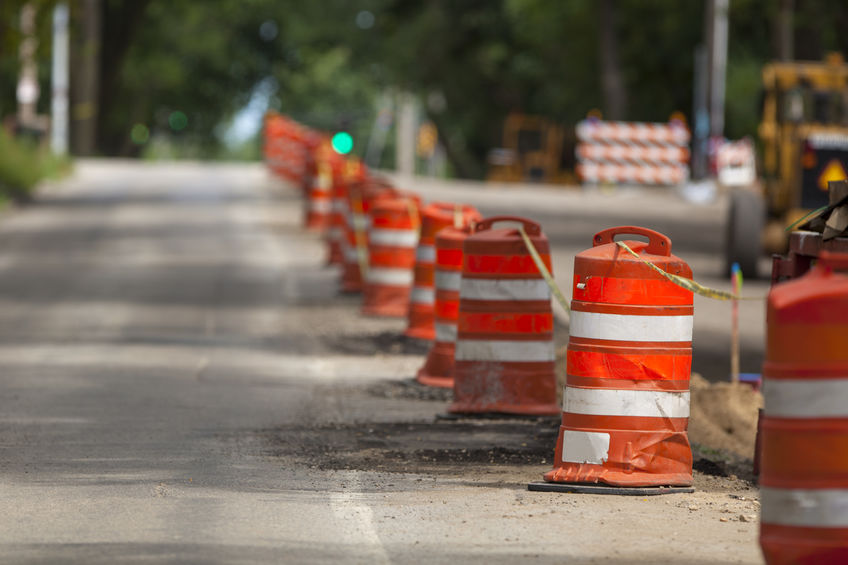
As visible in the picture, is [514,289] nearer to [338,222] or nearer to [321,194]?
[338,222]

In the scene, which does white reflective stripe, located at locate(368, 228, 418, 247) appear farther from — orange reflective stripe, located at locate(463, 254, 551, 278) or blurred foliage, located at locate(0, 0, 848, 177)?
blurred foliage, located at locate(0, 0, 848, 177)

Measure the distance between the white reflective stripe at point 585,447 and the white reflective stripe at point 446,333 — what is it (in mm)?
3943

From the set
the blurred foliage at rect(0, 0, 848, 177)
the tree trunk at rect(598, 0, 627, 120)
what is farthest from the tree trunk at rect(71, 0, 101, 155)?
the tree trunk at rect(598, 0, 627, 120)

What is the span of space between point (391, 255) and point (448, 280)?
158 inches

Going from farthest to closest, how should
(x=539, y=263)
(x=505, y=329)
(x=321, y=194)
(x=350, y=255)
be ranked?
(x=321, y=194)
(x=350, y=255)
(x=505, y=329)
(x=539, y=263)

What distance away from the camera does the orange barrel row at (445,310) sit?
1241cm

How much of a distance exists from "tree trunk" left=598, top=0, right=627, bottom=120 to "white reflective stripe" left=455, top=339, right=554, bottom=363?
41960 mm

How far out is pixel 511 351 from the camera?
10727mm

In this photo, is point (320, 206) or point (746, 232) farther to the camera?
point (320, 206)

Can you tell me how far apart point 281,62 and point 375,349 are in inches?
2567

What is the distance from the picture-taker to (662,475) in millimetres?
8391

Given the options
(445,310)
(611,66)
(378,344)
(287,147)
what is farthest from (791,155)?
(611,66)

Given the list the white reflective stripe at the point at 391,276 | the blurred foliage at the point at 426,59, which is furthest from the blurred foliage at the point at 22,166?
the white reflective stripe at the point at 391,276

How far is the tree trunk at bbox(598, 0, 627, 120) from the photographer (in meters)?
52.5
